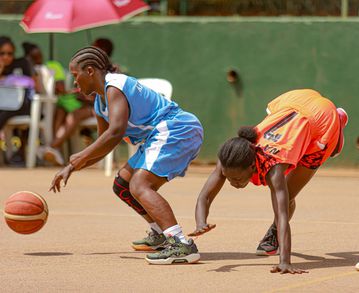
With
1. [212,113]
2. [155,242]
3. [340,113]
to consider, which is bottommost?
[212,113]

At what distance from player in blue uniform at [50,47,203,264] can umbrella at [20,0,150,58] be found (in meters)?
6.84

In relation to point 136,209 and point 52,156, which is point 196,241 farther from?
point 52,156

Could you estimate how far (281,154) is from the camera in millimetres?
7168

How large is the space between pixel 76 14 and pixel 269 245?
7607 mm

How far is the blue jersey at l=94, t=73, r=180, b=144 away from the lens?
7.66 metres

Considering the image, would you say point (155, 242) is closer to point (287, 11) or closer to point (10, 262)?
point (10, 262)

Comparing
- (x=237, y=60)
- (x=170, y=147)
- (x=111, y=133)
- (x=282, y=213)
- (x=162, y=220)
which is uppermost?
(x=111, y=133)

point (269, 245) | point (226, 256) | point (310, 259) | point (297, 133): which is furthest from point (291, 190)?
point (297, 133)

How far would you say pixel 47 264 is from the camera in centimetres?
752

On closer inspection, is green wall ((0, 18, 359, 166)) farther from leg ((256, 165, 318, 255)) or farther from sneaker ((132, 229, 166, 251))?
sneaker ((132, 229, 166, 251))

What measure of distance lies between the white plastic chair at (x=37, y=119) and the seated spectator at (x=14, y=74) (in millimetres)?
Answer: 79

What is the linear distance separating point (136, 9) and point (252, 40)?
1.83 m

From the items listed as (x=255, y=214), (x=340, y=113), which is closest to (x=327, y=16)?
(x=255, y=214)

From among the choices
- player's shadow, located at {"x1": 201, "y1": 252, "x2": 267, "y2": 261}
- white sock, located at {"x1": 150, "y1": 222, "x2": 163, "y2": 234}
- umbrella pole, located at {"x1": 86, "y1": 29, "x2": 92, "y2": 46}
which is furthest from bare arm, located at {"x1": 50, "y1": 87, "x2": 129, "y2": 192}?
umbrella pole, located at {"x1": 86, "y1": 29, "x2": 92, "y2": 46}
